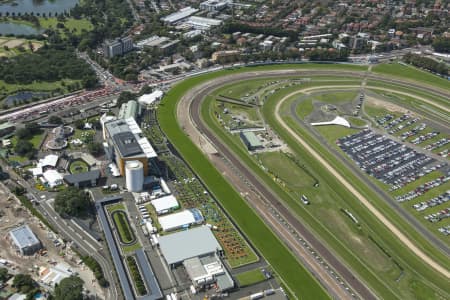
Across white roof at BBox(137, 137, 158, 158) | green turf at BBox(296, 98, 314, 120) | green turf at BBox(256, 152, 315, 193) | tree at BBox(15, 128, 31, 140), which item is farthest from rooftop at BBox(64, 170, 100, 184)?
green turf at BBox(296, 98, 314, 120)

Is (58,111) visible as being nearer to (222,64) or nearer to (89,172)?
(89,172)

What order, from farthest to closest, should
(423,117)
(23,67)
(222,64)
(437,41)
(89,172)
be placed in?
(437,41)
(222,64)
(23,67)
(423,117)
(89,172)

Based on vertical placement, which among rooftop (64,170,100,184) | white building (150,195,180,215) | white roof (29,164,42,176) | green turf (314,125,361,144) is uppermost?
white roof (29,164,42,176)

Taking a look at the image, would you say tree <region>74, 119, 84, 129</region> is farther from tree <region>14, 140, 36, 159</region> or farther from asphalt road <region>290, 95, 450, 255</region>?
asphalt road <region>290, 95, 450, 255</region>

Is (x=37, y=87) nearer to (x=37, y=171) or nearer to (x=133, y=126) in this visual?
(x=133, y=126)

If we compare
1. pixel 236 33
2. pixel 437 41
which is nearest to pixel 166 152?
pixel 236 33
